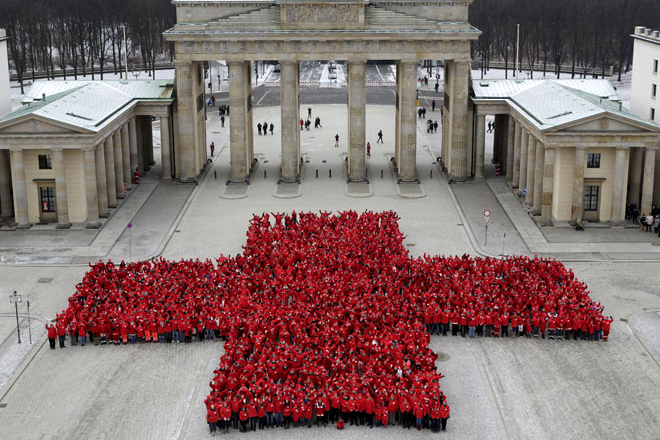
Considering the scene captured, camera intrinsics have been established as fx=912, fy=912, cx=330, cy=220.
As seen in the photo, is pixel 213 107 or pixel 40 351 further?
pixel 213 107

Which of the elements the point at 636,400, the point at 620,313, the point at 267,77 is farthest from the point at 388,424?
the point at 267,77

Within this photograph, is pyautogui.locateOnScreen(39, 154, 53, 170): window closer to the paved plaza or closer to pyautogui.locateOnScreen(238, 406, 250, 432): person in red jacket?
the paved plaza

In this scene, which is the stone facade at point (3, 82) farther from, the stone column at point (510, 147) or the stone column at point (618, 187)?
the stone column at point (618, 187)

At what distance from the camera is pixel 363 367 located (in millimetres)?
37375

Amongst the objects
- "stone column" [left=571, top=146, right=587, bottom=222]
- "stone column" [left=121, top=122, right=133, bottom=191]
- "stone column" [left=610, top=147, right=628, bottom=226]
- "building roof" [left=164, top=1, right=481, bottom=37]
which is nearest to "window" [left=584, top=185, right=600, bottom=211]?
"stone column" [left=571, top=146, right=587, bottom=222]

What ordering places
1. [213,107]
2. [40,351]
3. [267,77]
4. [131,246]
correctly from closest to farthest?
[40,351] < [131,246] < [213,107] < [267,77]

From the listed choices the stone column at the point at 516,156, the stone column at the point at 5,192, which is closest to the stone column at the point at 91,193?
the stone column at the point at 5,192

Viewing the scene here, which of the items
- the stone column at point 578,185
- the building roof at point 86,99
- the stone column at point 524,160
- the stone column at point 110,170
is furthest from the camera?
the stone column at point 524,160

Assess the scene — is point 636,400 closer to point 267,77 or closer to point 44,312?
point 44,312

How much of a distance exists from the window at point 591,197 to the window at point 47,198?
119 ft

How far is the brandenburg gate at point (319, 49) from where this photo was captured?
70.9 meters

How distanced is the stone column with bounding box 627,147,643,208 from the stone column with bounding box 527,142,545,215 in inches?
236

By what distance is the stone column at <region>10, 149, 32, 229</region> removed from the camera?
6031 centimetres

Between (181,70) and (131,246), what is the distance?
1978 centimetres
